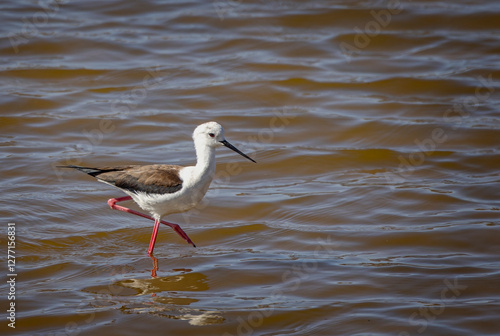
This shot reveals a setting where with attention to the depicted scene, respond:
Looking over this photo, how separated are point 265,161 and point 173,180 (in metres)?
3.10

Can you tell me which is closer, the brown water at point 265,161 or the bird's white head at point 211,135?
the brown water at point 265,161

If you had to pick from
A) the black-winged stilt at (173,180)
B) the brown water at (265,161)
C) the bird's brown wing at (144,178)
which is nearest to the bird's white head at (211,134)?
the black-winged stilt at (173,180)

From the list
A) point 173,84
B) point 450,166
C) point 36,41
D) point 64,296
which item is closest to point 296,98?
point 173,84

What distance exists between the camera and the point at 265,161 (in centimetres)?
1043

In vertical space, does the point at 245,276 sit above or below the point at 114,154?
below

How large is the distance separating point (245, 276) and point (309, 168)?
3.39 meters

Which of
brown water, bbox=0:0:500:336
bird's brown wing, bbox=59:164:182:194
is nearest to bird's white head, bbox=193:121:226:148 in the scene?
bird's brown wing, bbox=59:164:182:194

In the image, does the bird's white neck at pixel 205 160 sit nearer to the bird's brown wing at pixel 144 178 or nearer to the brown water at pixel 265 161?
the bird's brown wing at pixel 144 178

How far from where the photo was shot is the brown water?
21.6ft

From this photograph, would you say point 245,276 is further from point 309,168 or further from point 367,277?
point 309,168

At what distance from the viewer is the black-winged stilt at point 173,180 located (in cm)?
750

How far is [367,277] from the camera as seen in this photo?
7.06 m

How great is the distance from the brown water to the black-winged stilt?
0.64 meters

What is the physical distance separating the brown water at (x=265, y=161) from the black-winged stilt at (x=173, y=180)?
0.64 meters
